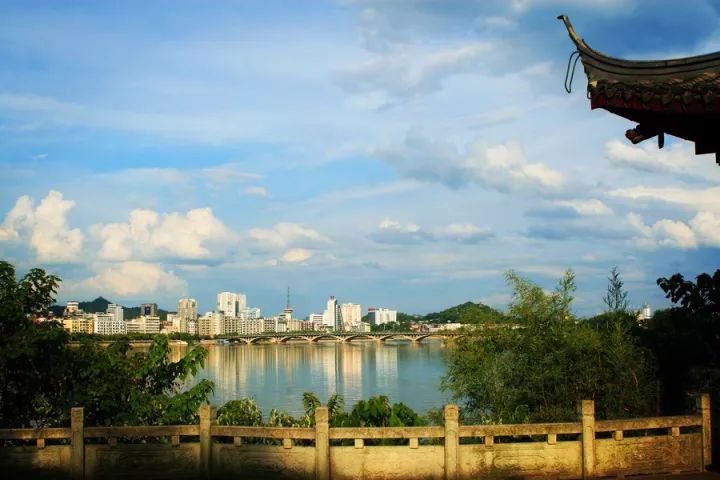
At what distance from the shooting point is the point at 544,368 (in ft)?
55.1

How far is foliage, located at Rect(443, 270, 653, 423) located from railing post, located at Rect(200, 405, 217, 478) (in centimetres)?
639

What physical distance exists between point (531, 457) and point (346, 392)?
34.7 metres

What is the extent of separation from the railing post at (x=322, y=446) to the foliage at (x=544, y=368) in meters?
5.07

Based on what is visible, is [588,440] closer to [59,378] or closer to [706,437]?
[706,437]

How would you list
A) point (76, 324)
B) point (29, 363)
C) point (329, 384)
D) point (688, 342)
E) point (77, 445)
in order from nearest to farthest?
point (77, 445), point (29, 363), point (688, 342), point (329, 384), point (76, 324)

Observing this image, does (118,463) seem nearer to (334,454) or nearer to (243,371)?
(334,454)

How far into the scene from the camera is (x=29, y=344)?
1281 centimetres

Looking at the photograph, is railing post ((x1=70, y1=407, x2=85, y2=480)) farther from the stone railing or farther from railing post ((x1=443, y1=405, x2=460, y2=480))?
railing post ((x1=443, y1=405, x2=460, y2=480))

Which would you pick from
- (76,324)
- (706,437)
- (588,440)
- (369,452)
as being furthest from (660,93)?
(76,324)

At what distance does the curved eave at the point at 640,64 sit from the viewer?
6.54 meters

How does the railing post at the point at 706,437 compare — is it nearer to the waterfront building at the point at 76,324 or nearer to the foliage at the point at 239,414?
the foliage at the point at 239,414

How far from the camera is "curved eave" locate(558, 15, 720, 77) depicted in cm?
654

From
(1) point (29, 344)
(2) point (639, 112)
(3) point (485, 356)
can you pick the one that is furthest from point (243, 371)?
(2) point (639, 112)

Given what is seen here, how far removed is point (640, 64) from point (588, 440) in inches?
259
